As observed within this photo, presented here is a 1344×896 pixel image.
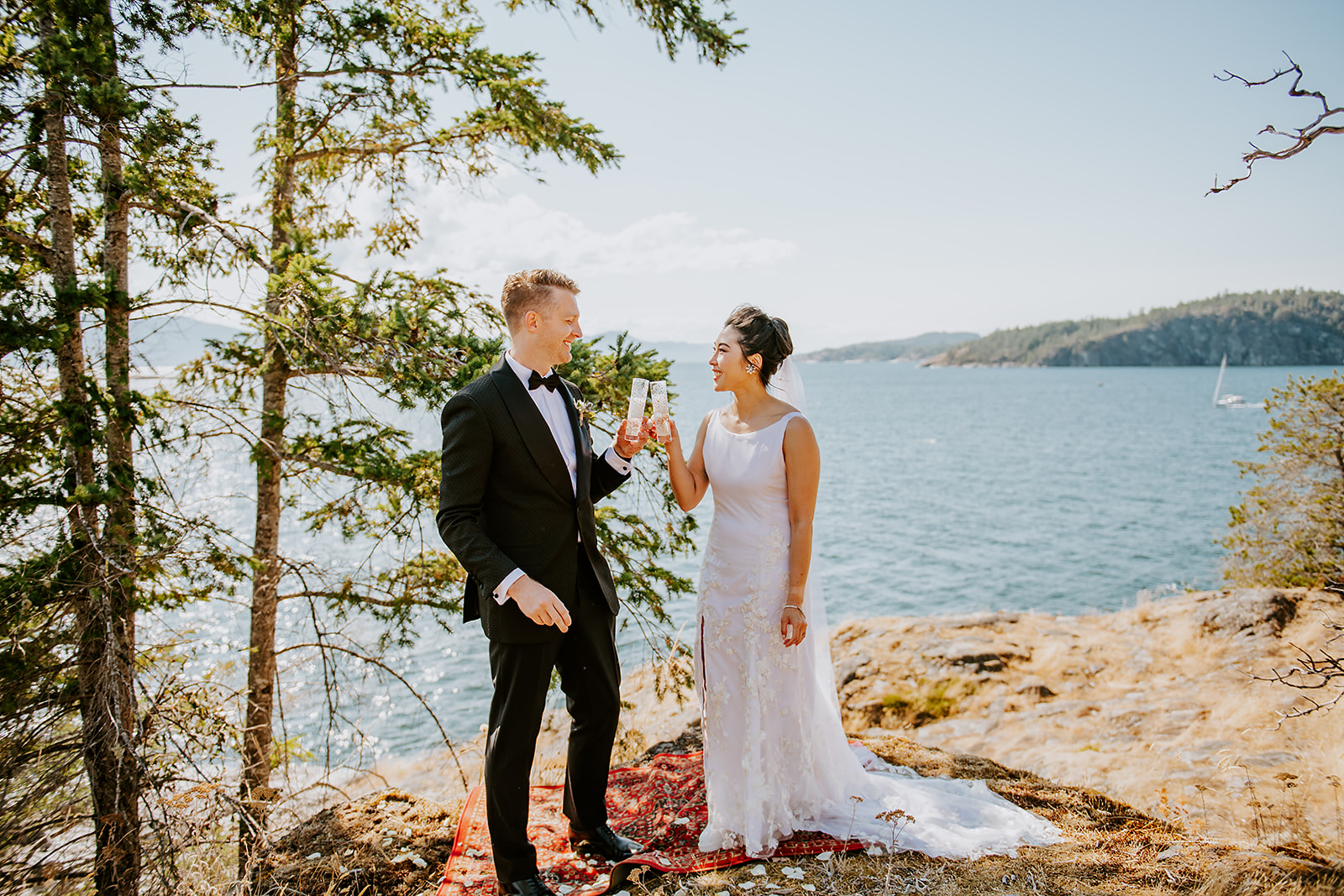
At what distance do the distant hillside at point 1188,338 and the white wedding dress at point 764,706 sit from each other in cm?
14380

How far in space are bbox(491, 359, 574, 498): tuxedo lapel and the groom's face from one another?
222 millimetres

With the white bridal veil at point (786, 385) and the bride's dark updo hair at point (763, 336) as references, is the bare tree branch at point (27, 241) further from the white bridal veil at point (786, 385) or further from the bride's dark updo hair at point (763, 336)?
the white bridal veil at point (786, 385)

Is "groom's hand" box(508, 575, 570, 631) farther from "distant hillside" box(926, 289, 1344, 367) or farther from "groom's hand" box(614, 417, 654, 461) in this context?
"distant hillside" box(926, 289, 1344, 367)

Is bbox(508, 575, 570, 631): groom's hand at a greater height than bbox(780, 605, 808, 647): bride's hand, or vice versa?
bbox(508, 575, 570, 631): groom's hand

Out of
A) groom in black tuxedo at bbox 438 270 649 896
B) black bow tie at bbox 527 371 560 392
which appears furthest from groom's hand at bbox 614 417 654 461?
black bow tie at bbox 527 371 560 392

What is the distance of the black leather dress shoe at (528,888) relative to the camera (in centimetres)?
366

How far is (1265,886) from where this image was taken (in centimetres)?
332

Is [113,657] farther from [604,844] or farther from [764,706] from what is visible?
[764,706]

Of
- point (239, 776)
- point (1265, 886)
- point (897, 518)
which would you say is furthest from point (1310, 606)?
point (897, 518)

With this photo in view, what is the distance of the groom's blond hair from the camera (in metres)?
3.65

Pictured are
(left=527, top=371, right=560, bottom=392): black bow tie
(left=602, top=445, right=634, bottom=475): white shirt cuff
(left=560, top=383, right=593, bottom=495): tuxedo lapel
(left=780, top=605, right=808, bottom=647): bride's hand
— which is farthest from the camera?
(left=780, top=605, right=808, bottom=647): bride's hand

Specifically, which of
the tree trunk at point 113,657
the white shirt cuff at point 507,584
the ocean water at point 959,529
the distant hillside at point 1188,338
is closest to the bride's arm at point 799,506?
the white shirt cuff at point 507,584

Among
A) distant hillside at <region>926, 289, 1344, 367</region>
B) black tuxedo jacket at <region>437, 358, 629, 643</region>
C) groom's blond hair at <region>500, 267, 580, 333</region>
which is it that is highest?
distant hillside at <region>926, 289, 1344, 367</region>

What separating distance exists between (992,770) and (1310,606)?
6.88 m
